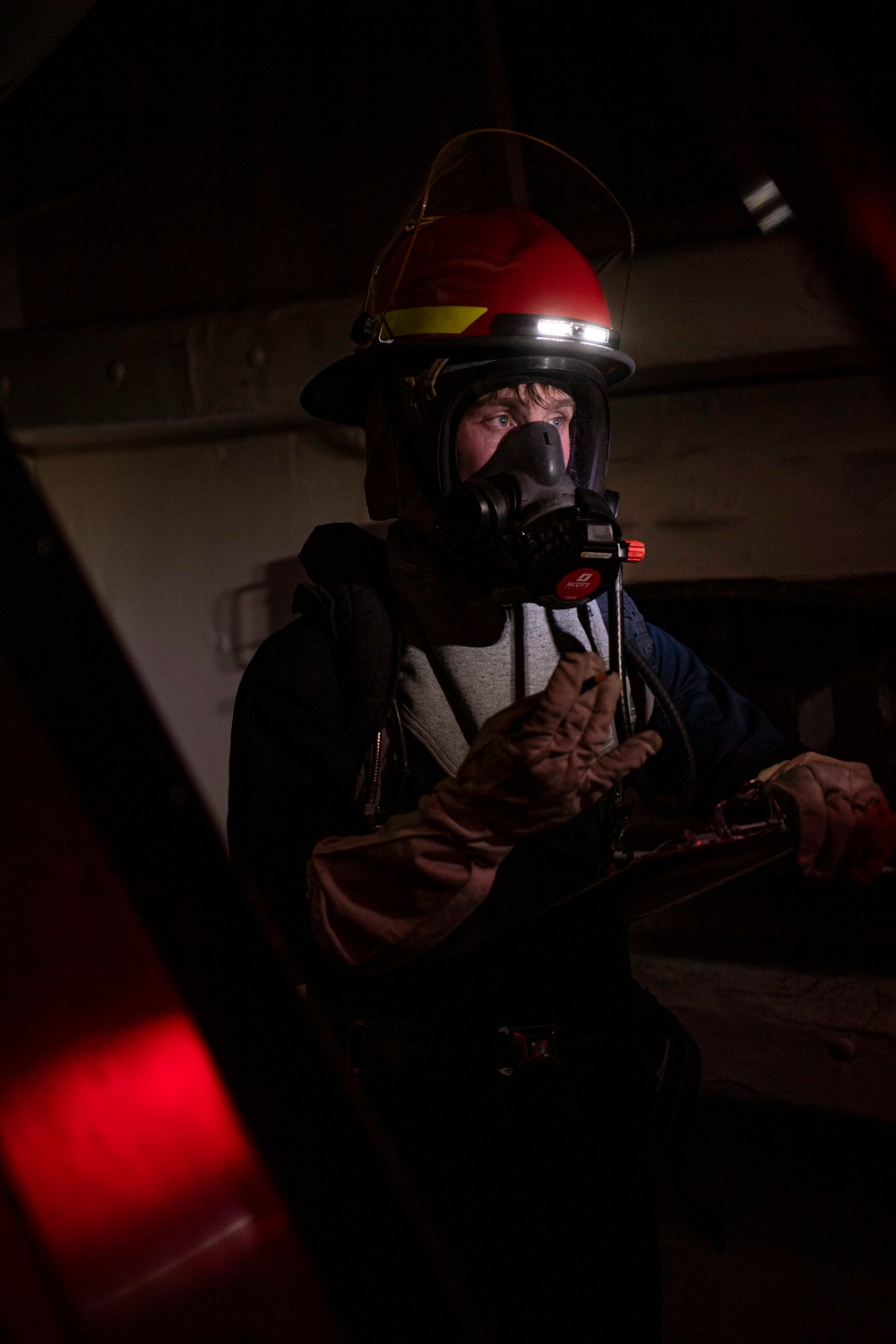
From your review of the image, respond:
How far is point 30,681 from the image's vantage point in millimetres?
577

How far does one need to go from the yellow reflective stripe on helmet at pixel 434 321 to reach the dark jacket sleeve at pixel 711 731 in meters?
0.58

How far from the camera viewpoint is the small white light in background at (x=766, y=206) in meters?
2.13

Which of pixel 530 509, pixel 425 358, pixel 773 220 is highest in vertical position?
pixel 773 220

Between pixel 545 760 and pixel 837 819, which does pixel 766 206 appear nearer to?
pixel 837 819

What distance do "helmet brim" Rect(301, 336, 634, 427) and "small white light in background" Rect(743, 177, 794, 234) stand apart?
2.94 feet

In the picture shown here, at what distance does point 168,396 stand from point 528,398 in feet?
5.21

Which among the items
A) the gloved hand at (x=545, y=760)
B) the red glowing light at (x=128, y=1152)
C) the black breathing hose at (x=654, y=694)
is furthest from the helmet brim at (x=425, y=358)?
the red glowing light at (x=128, y=1152)

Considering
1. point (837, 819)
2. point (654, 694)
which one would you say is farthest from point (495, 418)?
point (837, 819)

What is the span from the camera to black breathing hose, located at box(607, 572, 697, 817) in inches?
54.0

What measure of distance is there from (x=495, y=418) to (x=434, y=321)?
0.58 ft

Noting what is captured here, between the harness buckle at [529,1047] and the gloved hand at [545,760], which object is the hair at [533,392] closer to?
the gloved hand at [545,760]

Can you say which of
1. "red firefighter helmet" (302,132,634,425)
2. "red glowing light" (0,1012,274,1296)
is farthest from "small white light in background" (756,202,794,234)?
"red glowing light" (0,1012,274,1296)

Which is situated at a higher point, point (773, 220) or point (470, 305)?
point (773, 220)

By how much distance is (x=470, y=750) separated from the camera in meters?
1.08
